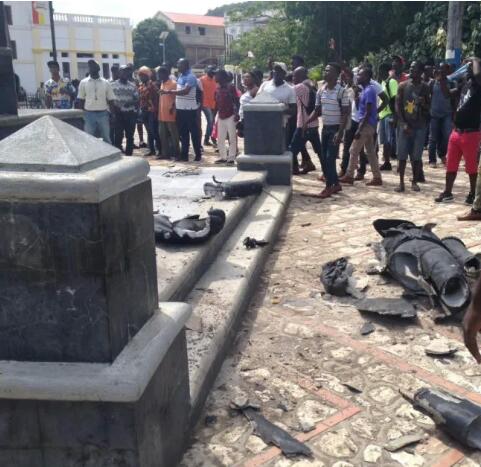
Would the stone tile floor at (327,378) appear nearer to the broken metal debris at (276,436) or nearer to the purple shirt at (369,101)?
the broken metal debris at (276,436)

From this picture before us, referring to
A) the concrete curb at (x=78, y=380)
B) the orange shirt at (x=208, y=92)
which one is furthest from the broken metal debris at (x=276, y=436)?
the orange shirt at (x=208, y=92)

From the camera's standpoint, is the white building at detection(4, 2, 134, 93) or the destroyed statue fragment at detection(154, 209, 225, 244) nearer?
the destroyed statue fragment at detection(154, 209, 225, 244)

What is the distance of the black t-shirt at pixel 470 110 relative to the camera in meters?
7.00

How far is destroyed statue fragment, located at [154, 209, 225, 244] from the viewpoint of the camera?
4.77 m

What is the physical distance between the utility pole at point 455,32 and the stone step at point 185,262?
10.0 m

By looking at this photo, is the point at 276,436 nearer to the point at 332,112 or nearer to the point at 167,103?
the point at 332,112

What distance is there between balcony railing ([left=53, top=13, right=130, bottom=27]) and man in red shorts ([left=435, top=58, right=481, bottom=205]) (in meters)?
52.0

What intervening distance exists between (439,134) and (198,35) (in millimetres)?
79385

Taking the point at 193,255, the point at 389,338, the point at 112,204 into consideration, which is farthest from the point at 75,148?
the point at 389,338

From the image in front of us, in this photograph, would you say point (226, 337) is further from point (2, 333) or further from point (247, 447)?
point (2, 333)

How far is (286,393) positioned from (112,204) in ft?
5.76

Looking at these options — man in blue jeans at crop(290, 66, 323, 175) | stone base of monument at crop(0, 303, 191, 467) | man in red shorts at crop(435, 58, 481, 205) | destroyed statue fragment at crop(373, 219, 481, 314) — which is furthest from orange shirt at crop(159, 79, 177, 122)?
stone base of monument at crop(0, 303, 191, 467)

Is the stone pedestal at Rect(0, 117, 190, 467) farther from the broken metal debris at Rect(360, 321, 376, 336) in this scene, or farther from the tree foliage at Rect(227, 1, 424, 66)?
the tree foliage at Rect(227, 1, 424, 66)

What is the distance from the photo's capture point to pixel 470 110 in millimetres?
7070
